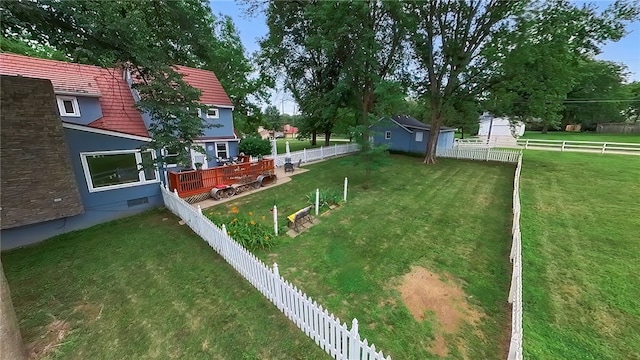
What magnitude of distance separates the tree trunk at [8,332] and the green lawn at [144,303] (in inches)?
19.5

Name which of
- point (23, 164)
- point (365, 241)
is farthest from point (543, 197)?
point (23, 164)

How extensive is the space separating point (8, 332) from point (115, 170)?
709cm

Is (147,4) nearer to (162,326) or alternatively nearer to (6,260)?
(6,260)

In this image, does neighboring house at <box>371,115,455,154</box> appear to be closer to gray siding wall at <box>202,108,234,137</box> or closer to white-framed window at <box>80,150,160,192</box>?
gray siding wall at <box>202,108,234,137</box>

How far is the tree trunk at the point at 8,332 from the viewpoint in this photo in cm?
332

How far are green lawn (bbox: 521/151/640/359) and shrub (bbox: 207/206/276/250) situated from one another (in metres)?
5.93

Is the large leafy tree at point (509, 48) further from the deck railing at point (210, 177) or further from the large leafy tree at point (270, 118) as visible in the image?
the large leafy tree at point (270, 118)

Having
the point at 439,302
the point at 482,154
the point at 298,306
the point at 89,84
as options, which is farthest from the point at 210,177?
the point at 482,154

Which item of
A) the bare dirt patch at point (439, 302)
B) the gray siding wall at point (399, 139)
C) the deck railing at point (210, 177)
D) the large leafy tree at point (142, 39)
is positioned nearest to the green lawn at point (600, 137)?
the gray siding wall at point (399, 139)

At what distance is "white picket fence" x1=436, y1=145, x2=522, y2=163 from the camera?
17.9m

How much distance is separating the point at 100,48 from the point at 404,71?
1895cm

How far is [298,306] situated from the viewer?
413 centimetres

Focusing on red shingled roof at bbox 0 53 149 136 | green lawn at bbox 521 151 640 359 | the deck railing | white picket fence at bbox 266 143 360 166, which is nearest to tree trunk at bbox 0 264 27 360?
the deck railing

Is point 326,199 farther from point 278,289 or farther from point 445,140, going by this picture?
point 445,140
